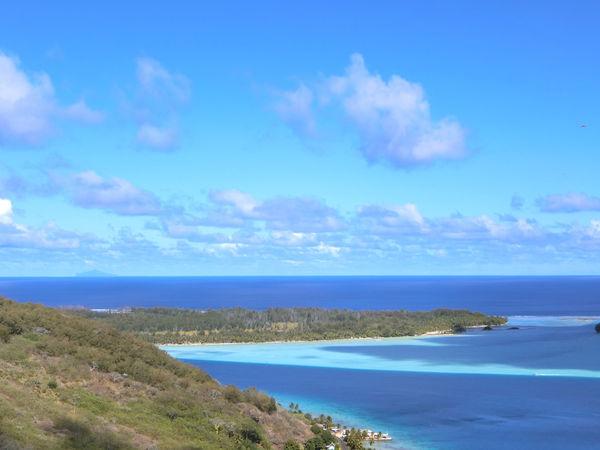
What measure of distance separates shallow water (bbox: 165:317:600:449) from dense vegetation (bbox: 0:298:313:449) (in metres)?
10.9

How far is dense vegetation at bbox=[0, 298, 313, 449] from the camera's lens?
25.9m

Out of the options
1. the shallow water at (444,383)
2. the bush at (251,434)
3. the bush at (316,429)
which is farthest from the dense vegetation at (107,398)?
the shallow water at (444,383)

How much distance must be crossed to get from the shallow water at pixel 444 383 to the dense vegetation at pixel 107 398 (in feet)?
35.6

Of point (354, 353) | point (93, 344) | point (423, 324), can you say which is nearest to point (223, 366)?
point (354, 353)

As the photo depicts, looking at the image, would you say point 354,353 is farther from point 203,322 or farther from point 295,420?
point 295,420

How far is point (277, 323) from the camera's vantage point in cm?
12862

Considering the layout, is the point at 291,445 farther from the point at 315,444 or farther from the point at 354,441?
the point at 354,441

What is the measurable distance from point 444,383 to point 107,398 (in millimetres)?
39946

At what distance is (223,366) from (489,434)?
41.8m

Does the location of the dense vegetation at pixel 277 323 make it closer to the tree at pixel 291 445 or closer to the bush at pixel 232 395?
the bush at pixel 232 395

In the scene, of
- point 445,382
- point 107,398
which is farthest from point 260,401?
point 445,382

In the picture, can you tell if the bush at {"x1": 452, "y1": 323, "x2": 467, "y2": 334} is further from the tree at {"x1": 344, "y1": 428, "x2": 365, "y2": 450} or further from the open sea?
the tree at {"x1": 344, "y1": 428, "x2": 365, "y2": 450}

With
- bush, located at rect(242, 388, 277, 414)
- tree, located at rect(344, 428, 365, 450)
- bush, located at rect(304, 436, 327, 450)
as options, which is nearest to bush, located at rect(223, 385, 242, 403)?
bush, located at rect(242, 388, 277, 414)

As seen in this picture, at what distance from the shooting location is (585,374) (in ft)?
222
